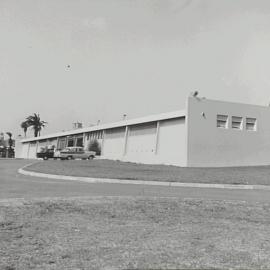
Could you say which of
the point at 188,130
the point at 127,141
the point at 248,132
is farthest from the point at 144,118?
the point at 248,132

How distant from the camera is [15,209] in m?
8.92

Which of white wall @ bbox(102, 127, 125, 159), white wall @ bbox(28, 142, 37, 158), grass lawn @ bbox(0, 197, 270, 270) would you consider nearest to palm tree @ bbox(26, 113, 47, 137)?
white wall @ bbox(28, 142, 37, 158)

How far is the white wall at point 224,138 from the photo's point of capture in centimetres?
3550

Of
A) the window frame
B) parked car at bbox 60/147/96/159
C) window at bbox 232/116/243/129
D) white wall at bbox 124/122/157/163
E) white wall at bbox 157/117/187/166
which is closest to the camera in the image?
white wall at bbox 157/117/187/166

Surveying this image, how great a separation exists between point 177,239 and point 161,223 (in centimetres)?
138

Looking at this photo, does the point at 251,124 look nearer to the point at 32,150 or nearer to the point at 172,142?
the point at 172,142

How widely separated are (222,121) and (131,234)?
30.8m

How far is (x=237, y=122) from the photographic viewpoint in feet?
123

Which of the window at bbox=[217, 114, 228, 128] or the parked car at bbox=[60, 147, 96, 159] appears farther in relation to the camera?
the parked car at bbox=[60, 147, 96, 159]

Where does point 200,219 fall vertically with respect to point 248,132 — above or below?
below

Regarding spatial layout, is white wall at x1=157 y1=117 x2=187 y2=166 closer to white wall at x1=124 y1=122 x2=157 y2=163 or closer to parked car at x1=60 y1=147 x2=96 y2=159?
white wall at x1=124 y1=122 x2=157 y2=163

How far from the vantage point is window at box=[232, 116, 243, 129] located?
3734 cm

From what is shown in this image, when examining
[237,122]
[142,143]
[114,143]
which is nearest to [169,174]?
[237,122]

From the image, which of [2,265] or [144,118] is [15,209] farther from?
[144,118]
